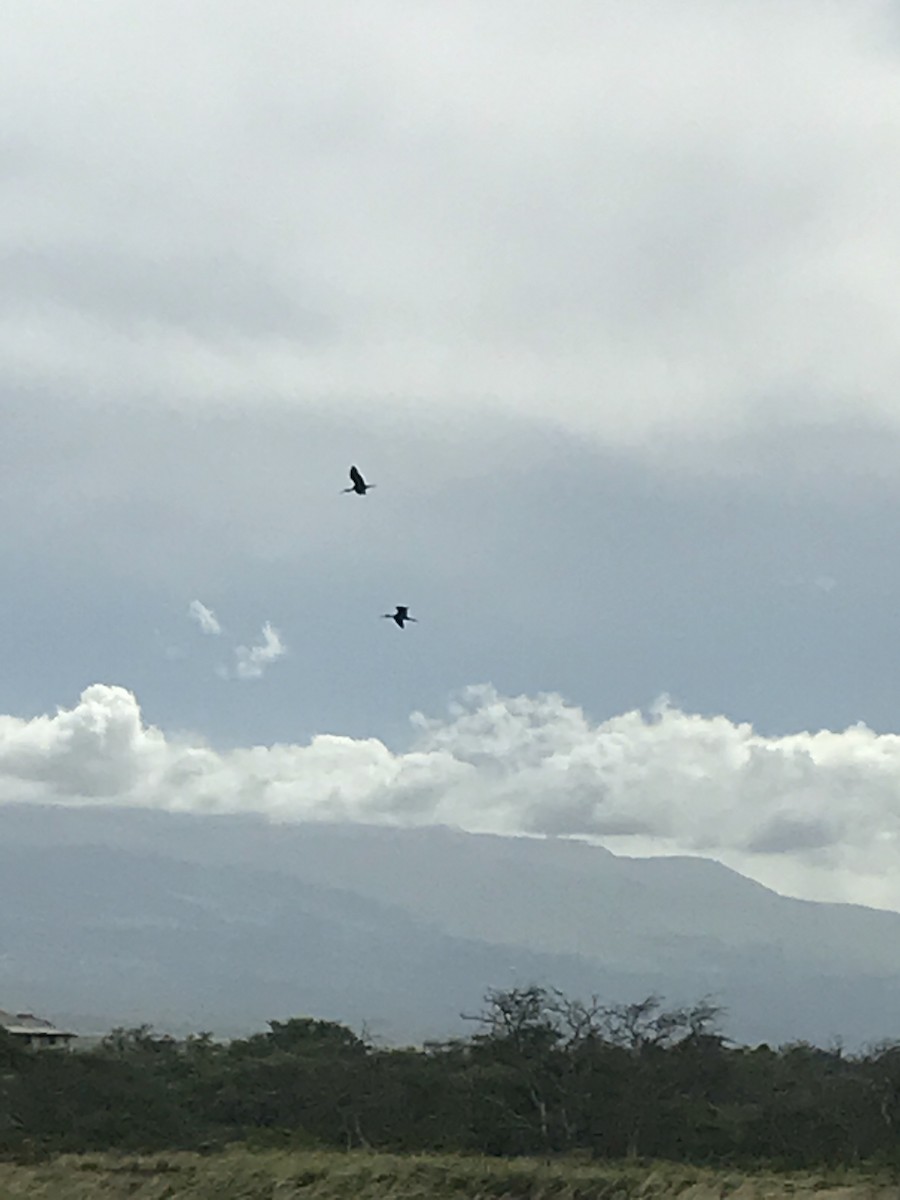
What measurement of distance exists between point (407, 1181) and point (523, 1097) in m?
9.02

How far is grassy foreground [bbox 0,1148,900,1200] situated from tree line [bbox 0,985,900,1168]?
13.5 ft

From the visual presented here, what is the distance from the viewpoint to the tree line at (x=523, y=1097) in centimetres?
4566

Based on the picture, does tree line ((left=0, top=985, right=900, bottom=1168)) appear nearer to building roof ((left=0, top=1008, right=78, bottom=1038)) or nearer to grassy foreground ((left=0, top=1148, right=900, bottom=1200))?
grassy foreground ((left=0, top=1148, right=900, bottom=1200))

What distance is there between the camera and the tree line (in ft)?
150

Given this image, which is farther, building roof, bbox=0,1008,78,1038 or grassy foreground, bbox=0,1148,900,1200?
building roof, bbox=0,1008,78,1038

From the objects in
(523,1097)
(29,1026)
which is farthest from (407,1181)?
(29,1026)

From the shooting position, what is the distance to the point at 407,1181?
39812mm

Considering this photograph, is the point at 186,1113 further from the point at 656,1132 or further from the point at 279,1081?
the point at 656,1132

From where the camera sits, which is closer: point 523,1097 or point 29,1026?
point 523,1097

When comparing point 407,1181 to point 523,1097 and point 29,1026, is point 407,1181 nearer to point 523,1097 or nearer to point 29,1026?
point 523,1097

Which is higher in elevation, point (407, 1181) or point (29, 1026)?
point (29, 1026)

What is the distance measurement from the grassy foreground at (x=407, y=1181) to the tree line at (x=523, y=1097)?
413cm

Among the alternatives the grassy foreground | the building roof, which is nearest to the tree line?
the grassy foreground

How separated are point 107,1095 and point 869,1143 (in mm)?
23241
